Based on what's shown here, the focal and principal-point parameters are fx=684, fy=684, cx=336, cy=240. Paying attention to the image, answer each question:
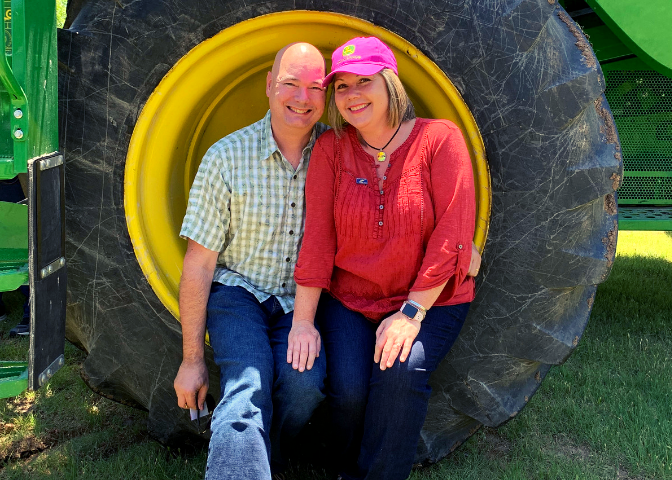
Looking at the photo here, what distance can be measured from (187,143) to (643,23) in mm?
1609

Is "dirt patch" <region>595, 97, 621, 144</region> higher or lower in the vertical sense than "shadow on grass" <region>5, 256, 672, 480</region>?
higher

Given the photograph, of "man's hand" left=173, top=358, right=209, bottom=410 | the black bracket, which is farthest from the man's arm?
the black bracket

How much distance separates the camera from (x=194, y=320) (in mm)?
2033

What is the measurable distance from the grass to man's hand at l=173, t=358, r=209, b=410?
267 mm

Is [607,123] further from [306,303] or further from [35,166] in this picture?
[35,166]

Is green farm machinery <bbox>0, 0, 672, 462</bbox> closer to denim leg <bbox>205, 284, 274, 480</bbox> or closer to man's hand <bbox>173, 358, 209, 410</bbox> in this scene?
man's hand <bbox>173, 358, 209, 410</bbox>

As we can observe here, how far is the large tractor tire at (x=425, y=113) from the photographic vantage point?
195 cm

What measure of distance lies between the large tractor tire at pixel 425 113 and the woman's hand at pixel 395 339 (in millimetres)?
263

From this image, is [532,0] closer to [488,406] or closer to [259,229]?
[259,229]

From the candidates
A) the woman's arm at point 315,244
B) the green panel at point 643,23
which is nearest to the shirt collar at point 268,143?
the woman's arm at point 315,244

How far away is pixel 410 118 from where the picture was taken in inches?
81.4

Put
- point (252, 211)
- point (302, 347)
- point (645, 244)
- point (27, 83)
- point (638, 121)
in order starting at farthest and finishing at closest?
point (645, 244) → point (638, 121) → point (252, 211) → point (302, 347) → point (27, 83)

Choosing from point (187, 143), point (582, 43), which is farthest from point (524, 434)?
point (187, 143)

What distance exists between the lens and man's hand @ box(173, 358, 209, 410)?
6.67 ft
